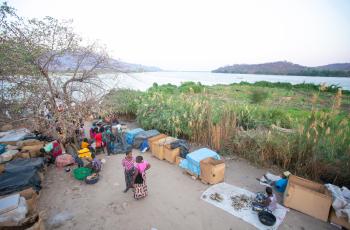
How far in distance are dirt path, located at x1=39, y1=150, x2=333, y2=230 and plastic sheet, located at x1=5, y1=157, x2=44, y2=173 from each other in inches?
16.8

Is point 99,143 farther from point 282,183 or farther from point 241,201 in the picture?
point 282,183

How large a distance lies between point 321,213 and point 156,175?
3.23m

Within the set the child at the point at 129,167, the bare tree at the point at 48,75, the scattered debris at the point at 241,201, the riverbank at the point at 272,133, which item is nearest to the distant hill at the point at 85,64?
the bare tree at the point at 48,75

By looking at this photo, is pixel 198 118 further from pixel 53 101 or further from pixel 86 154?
pixel 53 101

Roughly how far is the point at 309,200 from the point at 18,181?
5.36 metres

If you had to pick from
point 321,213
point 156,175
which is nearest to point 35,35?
point 156,175

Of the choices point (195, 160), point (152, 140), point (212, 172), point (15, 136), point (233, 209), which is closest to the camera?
point (233, 209)

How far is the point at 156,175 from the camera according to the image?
4.57 metres

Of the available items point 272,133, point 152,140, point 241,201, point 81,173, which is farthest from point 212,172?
point 81,173

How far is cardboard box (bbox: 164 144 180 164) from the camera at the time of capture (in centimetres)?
509

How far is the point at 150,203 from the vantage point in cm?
355

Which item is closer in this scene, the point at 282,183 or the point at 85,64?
the point at 282,183

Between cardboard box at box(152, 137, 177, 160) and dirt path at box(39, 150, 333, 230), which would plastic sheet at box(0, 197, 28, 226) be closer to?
dirt path at box(39, 150, 333, 230)

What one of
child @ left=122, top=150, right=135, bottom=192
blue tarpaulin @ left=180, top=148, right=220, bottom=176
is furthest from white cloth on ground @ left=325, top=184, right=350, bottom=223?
child @ left=122, top=150, right=135, bottom=192
